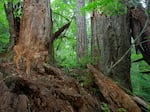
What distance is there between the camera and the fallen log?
14.2 ft

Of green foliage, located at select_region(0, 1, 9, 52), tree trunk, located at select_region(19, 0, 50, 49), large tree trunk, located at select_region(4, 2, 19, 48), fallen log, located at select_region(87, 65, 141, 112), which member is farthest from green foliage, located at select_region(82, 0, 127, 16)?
green foliage, located at select_region(0, 1, 9, 52)

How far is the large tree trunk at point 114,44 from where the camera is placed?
5910 mm

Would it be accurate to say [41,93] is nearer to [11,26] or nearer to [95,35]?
[11,26]

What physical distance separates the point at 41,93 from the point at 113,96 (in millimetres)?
1396

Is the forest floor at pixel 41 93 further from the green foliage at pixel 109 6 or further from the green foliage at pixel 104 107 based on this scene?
the green foliage at pixel 109 6

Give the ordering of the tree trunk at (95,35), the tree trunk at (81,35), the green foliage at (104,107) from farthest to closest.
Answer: the tree trunk at (81,35), the tree trunk at (95,35), the green foliage at (104,107)

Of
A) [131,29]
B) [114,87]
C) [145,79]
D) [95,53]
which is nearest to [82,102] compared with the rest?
[114,87]

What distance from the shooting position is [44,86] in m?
3.81

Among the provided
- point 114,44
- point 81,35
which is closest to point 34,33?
point 114,44

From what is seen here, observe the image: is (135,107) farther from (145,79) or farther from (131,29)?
(145,79)

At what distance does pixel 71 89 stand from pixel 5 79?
105cm

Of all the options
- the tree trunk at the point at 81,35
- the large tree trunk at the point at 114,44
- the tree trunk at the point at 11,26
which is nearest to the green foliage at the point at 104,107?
the large tree trunk at the point at 114,44

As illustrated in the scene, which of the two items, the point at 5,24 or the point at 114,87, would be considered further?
the point at 5,24

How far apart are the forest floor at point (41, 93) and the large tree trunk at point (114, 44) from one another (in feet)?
5.93
